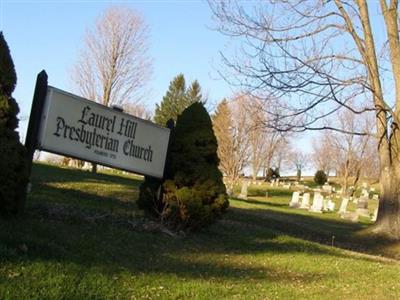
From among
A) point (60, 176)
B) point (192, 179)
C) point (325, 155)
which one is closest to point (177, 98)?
point (325, 155)

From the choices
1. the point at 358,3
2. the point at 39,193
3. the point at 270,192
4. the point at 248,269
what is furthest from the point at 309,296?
the point at 270,192

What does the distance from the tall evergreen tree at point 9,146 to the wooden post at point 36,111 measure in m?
0.69

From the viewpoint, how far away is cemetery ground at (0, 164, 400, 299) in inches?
200

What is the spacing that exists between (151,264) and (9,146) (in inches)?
88.5

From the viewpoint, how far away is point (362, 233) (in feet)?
56.7

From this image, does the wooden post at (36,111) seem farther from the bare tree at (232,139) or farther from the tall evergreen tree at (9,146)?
the bare tree at (232,139)

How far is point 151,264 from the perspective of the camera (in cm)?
673

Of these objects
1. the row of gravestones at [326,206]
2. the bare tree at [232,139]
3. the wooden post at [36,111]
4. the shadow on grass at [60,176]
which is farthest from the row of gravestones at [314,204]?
the wooden post at [36,111]

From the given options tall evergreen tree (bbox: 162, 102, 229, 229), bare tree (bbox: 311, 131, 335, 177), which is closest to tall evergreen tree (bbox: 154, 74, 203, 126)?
bare tree (bbox: 311, 131, 335, 177)

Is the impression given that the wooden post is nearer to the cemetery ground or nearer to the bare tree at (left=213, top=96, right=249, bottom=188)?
the cemetery ground

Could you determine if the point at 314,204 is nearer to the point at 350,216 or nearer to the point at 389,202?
the point at 350,216

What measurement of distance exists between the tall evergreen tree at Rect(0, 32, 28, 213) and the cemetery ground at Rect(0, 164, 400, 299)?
0.32 meters

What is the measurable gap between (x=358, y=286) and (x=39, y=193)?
6.75m

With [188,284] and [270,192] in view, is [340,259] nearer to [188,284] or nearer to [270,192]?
[188,284]
